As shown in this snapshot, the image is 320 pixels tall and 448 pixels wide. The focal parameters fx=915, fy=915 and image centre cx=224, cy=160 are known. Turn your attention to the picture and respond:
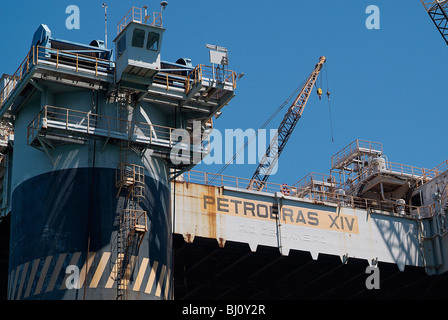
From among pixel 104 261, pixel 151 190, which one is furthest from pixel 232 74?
pixel 104 261

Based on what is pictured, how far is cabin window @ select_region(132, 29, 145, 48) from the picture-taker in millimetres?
59281

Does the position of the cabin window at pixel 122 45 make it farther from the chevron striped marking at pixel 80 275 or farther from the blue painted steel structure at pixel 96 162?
the chevron striped marking at pixel 80 275

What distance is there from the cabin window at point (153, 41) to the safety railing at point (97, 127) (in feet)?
16.5

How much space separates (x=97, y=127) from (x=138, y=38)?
6.37m

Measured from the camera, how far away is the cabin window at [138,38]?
5928 centimetres

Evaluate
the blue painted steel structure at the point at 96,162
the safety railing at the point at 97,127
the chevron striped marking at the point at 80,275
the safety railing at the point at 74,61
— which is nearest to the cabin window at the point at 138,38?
the blue painted steel structure at the point at 96,162

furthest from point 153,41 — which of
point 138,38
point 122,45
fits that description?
point 122,45

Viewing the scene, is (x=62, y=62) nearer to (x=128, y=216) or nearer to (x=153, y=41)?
(x=153, y=41)

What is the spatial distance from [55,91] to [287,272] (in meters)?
24.3

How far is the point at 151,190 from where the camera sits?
5938 cm

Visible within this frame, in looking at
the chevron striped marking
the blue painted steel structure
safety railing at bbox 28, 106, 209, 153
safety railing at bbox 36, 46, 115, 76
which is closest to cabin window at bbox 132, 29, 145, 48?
the blue painted steel structure

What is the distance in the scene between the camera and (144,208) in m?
58.2

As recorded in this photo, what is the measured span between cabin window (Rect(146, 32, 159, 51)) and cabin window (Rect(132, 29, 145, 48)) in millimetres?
435

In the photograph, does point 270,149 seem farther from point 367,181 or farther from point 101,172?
point 101,172
